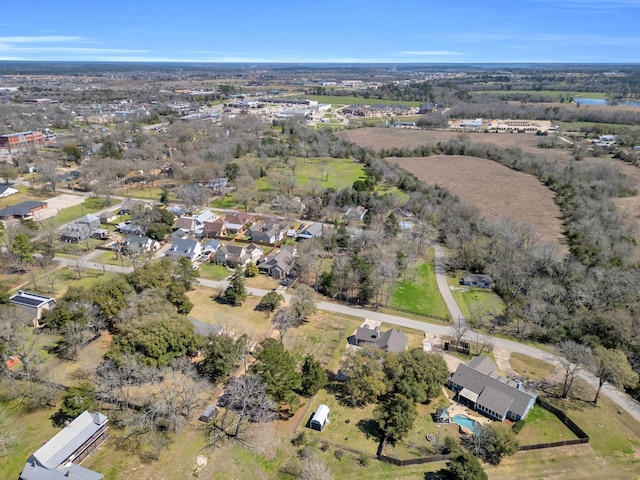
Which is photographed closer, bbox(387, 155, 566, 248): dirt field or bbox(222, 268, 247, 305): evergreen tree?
bbox(222, 268, 247, 305): evergreen tree

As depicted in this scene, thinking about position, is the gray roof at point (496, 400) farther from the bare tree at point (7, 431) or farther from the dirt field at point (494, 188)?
the dirt field at point (494, 188)

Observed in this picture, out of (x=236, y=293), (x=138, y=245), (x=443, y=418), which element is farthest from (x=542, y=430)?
(x=138, y=245)

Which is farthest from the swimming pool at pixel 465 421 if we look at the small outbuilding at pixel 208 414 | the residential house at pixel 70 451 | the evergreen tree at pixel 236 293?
the residential house at pixel 70 451

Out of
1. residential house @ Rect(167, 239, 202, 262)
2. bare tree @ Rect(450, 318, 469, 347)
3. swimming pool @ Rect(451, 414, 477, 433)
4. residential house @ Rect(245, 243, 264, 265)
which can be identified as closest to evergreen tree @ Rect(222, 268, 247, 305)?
residential house @ Rect(245, 243, 264, 265)

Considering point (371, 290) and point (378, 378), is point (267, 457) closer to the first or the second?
point (378, 378)

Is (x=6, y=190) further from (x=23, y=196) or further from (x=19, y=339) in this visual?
(x=19, y=339)

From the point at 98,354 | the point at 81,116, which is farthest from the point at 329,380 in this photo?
the point at 81,116

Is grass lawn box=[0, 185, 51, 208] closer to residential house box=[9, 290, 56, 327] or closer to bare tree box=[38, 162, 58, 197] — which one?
bare tree box=[38, 162, 58, 197]
